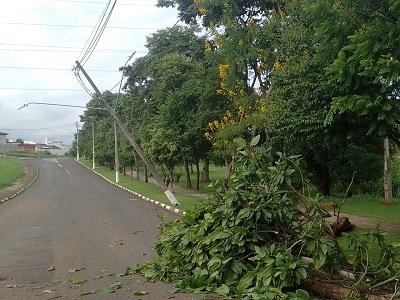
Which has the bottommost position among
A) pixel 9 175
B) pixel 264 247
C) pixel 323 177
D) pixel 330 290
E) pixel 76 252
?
pixel 76 252

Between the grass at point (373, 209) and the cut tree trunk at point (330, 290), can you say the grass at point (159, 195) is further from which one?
the grass at point (373, 209)

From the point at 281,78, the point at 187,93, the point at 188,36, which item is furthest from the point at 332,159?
the point at 188,36

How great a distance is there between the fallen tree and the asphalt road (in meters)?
0.58

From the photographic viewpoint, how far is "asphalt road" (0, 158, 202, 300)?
745 centimetres

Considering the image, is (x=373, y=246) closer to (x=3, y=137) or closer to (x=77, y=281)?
(x=77, y=281)

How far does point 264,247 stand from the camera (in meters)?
6.88

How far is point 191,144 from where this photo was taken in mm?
30141

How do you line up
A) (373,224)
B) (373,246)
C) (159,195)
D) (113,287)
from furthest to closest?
(159,195) → (373,224) → (373,246) → (113,287)

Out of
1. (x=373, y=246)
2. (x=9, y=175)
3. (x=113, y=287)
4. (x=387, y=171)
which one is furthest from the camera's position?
(x=9, y=175)

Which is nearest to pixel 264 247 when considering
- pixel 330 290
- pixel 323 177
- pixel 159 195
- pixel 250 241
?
pixel 250 241

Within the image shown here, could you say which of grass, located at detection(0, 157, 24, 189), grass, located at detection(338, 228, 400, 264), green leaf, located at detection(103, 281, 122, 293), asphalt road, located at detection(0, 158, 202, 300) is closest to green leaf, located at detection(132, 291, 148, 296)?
asphalt road, located at detection(0, 158, 202, 300)

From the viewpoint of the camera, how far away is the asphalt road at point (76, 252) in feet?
24.4

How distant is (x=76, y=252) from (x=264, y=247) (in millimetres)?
5871

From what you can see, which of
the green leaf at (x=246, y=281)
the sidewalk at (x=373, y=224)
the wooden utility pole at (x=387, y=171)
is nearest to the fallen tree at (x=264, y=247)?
the green leaf at (x=246, y=281)
